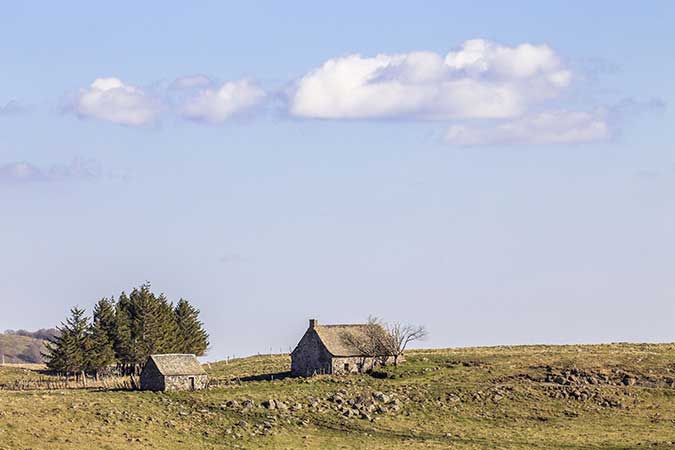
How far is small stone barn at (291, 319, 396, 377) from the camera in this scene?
112812 mm

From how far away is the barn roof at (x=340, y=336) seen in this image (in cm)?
11350

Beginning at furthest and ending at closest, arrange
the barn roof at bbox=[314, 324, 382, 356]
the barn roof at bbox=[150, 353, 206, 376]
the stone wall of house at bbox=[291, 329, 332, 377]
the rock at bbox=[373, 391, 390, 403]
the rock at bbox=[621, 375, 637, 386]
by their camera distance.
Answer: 1. the barn roof at bbox=[314, 324, 382, 356]
2. the stone wall of house at bbox=[291, 329, 332, 377]
3. the rock at bbox=[621, 375, 637, 386]
4. the barn roof at bbox=[150, 353, 206, 376]
5. the rock at bbox=[373, 391, 390, 403]

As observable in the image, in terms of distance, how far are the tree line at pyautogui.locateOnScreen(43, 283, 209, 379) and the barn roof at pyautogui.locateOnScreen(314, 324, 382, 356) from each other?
17190 millimetres

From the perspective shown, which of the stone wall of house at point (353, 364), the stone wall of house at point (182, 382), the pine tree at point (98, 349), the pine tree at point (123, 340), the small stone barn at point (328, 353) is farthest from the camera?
the pine tree at point (123, 340)

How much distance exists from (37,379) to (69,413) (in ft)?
113

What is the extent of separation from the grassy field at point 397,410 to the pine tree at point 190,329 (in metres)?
21.6

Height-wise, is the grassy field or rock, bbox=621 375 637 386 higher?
rock, bbox=621 375 637 386

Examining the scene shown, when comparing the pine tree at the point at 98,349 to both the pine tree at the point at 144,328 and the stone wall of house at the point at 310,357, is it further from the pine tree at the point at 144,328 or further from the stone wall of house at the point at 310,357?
the stone wall of house at the point at 310,357

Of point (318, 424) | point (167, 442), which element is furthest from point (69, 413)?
point (318, 424)

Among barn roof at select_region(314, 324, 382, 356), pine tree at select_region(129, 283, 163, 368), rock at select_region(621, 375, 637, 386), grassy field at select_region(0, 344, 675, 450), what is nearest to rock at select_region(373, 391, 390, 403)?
grassy field at select_region(0, 344, 675, 450)

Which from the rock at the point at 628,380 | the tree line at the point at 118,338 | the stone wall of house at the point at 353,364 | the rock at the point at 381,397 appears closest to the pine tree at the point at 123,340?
the tree line at the point at 118,338

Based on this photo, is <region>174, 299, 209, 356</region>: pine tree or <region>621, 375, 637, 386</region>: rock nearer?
<region>621, 375, 637, 386</region>: rock

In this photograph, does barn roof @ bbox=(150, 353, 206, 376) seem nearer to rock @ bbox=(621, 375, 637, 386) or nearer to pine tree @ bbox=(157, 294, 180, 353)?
pine tree @ bbox=(157, 294, 180, 353)

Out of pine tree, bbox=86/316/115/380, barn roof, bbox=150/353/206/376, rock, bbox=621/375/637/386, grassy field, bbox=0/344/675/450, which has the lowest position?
grassy field, bbox=0/344/675/450
